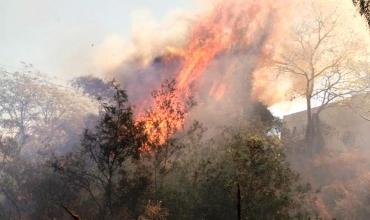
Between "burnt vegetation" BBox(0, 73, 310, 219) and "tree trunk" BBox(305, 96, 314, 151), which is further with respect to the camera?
"tree trunk" BBox(305, 96, 314, 151)

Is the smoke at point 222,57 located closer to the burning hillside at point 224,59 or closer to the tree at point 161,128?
the burning hillside at point 224,59

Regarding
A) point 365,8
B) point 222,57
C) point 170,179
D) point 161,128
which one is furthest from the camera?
point 222,57

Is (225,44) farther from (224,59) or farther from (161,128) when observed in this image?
(161,128)

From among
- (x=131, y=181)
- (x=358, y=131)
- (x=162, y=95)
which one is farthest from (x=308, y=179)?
(x=131, y=181)

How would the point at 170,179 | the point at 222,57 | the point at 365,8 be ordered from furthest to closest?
the point at 222,57 → the point at 170,179 → the point at 365,8

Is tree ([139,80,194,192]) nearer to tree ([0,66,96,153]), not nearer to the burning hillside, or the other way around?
the burning hillside

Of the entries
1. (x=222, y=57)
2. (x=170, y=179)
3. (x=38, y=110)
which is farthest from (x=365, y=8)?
(x=38, y=110)

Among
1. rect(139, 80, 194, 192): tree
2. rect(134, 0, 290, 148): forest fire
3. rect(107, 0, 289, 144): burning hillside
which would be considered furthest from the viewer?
rect(134, 0, 290, 148): forest fire

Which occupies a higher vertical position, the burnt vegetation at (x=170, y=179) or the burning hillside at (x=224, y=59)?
the burning hillside at (x=224, y=59)

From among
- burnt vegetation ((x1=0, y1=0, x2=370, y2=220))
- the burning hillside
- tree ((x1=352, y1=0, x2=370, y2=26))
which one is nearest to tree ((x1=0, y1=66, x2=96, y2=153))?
burnt vegetation ((x1=0, y1=0, x2=370, y2=220))

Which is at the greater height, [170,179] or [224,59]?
[224,59]

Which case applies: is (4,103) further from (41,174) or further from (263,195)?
(263,195)

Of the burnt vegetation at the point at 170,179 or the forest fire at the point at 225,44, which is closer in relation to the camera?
the burnt vegetation at the point at 170,179

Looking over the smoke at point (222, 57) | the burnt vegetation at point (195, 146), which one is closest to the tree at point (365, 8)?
the burnt vegetation at point (195, 146)
